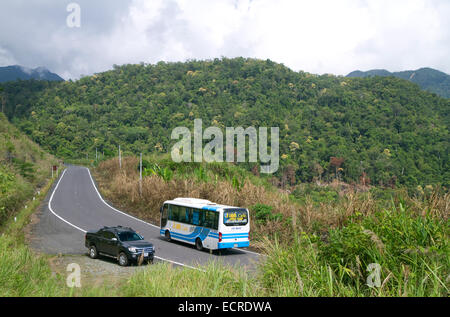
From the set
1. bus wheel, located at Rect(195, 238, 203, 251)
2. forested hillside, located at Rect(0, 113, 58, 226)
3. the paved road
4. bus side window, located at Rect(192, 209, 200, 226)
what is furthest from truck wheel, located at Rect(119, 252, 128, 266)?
forested hillside, located at Rect(0, 113, 58, 226)

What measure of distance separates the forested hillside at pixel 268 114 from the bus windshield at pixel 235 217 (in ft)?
139

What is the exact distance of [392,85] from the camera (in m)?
111

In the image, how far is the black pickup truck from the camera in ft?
48.5

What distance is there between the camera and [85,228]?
23.8 metres

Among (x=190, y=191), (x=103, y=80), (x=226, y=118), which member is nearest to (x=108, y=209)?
(x=190, y=191)

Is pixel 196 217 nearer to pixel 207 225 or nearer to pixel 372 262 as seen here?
pixel 207 225

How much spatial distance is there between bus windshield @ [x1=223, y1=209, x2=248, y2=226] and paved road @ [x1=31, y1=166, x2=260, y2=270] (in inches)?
58.3

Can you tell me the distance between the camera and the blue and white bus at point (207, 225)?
1803 cm

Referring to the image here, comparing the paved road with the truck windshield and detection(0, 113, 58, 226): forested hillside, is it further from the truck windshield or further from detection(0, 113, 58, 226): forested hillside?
detection(0, 113, 58, 226): forested hillside

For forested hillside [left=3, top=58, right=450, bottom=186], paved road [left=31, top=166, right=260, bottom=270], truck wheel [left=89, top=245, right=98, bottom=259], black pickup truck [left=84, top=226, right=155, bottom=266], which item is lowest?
paved road [left=31, top=166, right=260, bottom=270]

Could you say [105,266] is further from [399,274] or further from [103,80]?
[103,80]

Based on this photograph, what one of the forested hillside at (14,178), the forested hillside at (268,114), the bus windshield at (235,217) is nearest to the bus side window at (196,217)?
the bus windshield at (235,217)

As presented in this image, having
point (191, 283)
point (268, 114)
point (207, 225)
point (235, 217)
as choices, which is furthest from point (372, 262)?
point (268, 114)

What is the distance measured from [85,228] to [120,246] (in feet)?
32.0
